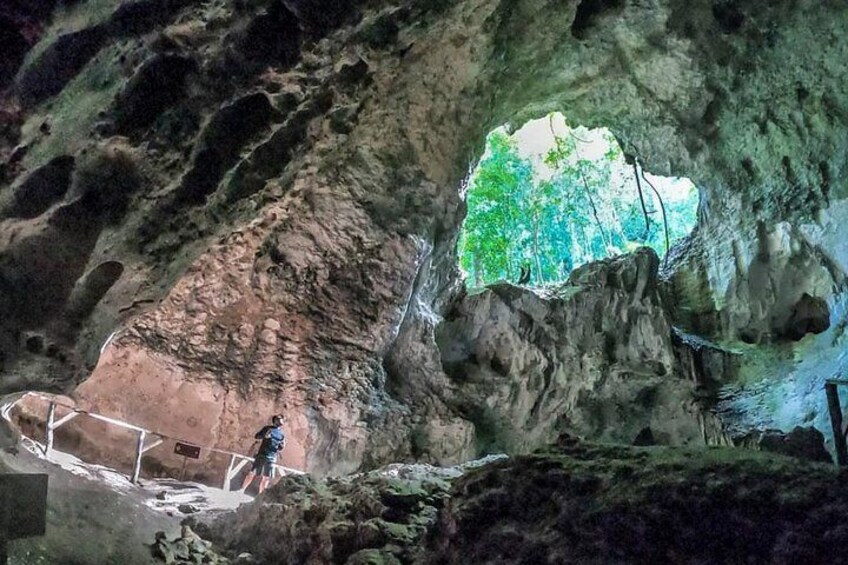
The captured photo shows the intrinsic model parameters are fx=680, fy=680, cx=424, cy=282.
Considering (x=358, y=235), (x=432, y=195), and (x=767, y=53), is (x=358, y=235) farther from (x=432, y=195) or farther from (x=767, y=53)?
(x=767, y=53)

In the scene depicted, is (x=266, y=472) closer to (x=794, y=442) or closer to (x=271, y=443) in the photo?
(x=271, y=443)

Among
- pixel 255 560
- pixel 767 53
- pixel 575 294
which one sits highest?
pixel 767 53

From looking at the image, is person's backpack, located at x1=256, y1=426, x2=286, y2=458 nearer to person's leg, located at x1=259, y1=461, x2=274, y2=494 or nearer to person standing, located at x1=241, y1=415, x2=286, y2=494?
person standing, located at x1=241, y1=415, x2=286, y2=494

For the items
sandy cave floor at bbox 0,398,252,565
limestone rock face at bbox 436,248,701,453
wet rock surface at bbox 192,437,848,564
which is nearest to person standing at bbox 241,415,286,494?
sandy cave floor at bbox 0,398,252,565

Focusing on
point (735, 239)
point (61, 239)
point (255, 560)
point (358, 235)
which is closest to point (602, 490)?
point (255, 560)

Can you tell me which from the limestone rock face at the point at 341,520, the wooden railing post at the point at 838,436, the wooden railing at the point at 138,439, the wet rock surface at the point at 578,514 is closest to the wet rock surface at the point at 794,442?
the wooden railing post at the point at 838,436

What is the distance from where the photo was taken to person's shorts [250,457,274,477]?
378 inches

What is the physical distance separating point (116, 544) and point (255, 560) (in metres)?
1.27

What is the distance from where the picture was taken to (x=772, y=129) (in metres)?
11.9

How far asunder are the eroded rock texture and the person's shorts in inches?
71.8

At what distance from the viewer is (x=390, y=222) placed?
11.1 metres

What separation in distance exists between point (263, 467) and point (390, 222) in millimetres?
4245

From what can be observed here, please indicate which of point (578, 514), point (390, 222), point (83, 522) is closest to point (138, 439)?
point (83, 522)

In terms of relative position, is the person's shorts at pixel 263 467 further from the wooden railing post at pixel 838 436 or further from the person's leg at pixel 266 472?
the wooden railing post at pixel 838 436
